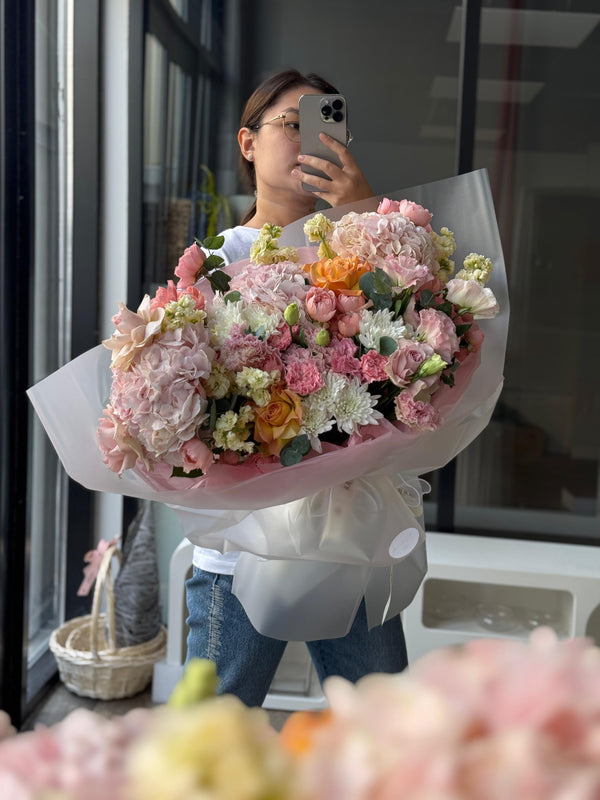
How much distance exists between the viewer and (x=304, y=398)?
3.66 ft

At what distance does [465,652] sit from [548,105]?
3.16 meters

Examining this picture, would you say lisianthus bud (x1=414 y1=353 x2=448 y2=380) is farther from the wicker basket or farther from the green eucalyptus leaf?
the wicker basket

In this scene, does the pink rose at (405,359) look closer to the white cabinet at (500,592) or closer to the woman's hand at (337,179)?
the woman's hand at (337,179)

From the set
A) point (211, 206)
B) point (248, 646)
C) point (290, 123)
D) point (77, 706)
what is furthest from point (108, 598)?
point (290, 123)

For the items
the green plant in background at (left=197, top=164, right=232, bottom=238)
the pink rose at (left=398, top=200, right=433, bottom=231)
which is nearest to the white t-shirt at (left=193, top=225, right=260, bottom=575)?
the pink rose at (left=398, top=200, right=433, bottom=231)

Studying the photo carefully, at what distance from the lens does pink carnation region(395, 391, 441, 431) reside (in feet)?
3.67

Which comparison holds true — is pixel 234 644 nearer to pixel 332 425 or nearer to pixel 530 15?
pixel 332 425

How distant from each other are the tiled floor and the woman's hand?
72.8 inches

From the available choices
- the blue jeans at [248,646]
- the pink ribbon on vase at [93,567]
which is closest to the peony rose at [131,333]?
the blue jeans at [248,646]

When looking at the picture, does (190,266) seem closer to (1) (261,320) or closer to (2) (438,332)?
(1) (261,320)

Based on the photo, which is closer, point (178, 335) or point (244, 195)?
point (178, 335)

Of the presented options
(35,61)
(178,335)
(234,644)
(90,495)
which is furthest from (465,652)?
(90,495)

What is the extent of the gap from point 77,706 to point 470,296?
2265mm

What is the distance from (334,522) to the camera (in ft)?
4.18
